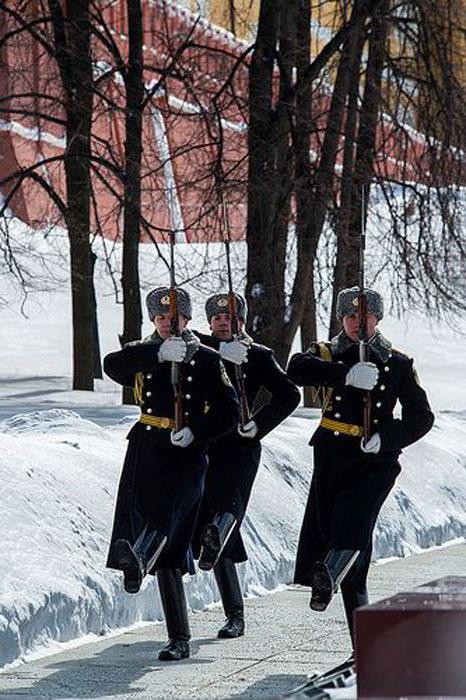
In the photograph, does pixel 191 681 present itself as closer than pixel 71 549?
Yes

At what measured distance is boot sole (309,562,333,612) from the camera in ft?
30.3

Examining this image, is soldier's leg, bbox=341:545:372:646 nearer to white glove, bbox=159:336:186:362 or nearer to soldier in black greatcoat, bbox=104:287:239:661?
soldier in black greatcoat, bbox=104:287:239:661

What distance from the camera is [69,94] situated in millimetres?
24734

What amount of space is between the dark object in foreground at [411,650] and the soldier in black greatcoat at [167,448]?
405cm

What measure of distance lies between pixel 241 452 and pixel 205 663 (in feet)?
5.91

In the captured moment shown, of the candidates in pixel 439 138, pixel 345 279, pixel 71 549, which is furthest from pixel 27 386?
pixel 71 549

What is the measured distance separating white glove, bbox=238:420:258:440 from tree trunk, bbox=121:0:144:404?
13.1 metres

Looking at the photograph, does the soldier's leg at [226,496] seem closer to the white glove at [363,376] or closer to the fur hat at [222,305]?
the fur hat at [222,305]

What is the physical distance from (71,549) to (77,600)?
0.76 m

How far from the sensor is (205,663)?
30.9 ft

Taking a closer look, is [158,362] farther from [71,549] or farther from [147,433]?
[71,549]

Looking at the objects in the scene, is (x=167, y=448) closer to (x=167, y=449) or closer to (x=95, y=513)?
(x=167, y=449)

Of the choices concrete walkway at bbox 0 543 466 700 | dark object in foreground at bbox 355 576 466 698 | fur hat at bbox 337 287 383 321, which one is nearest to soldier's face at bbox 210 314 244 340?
fur hat at bbox 337 287 383 321

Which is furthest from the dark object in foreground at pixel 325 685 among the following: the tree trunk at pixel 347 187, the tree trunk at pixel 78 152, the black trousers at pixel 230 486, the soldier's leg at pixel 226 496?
the tree trunk at pixel 78 152
